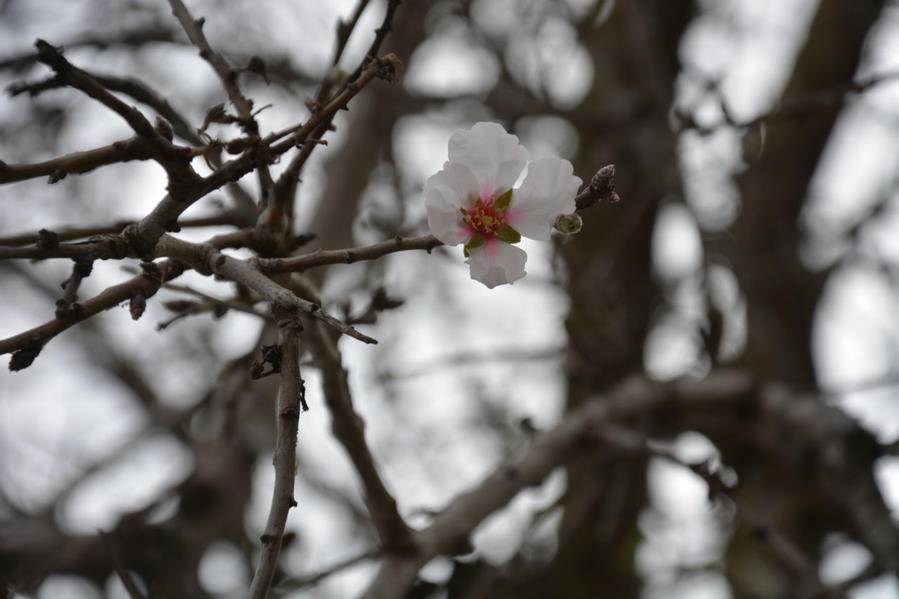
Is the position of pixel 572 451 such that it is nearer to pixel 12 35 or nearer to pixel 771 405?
pixel 771 405

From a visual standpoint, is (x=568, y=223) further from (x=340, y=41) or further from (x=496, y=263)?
(x=340, y=41)

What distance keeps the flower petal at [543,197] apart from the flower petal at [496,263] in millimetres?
38

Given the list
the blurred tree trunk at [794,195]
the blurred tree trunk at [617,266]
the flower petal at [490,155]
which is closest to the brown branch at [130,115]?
the flower petal at [490,155]

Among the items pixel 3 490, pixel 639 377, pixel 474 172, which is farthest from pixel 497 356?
pixel 3 490

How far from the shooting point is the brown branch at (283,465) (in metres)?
0.91

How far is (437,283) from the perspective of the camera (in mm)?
4969

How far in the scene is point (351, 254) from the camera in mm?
1007

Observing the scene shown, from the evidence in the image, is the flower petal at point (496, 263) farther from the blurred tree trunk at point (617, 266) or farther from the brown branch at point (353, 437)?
the blurred tree trunk at point (617, 266)

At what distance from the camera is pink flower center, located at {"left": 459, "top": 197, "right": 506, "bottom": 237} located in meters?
1.13

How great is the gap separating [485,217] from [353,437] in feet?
1.93

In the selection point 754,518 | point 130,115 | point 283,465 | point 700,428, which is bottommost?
point 700,428

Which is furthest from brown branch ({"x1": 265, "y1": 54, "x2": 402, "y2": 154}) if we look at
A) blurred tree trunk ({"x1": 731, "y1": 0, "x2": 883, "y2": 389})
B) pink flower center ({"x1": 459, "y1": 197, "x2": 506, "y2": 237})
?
blurred tree trunk ({"x1": 731, "y1": 0, "x2": 883, "y2": 389})

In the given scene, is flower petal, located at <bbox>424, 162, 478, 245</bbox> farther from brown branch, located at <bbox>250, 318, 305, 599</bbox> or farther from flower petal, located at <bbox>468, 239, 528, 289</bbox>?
brown branch, located at <bbox>250, 318, 305, 599</bbox>

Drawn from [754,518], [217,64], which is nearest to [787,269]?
[754,518]
